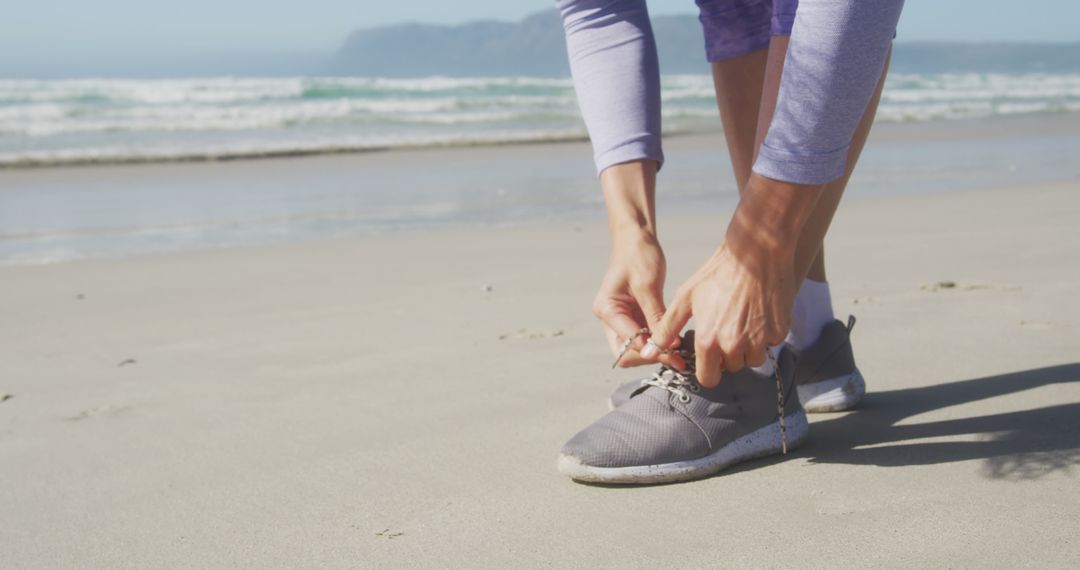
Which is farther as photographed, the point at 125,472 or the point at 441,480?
the point at 125,472

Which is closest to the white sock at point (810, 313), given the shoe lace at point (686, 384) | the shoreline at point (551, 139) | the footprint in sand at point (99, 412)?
the shoe lace at point (686, 384)

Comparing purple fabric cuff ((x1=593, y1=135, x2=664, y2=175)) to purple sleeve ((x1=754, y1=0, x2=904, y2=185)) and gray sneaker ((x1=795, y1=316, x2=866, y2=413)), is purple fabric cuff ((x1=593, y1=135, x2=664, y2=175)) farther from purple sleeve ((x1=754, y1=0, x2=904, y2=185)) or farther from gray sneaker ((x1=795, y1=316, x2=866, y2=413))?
gray sneaker ((x1=795, y1=316, x2=866, y2=413))

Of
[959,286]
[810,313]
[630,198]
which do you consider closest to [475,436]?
[630,198]

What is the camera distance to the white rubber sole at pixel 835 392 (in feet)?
6.31

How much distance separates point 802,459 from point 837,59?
2.16ft

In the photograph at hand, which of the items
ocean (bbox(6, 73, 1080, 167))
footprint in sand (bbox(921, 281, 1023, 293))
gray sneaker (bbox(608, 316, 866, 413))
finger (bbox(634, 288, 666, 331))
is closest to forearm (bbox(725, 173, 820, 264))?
finger (bbox(634, 288, 666, 331))

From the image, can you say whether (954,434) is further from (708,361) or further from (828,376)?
(708,361)

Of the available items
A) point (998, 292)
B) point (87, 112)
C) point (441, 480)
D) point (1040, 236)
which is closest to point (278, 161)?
point (87, 112)

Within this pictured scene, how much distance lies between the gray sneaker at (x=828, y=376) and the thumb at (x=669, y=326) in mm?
384

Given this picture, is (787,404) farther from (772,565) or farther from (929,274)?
(929,274)

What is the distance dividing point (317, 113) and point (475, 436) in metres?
15.1

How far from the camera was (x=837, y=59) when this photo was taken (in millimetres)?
1332

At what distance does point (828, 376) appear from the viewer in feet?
6.32

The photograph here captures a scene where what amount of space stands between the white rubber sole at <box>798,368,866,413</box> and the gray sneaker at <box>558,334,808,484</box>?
20cm
